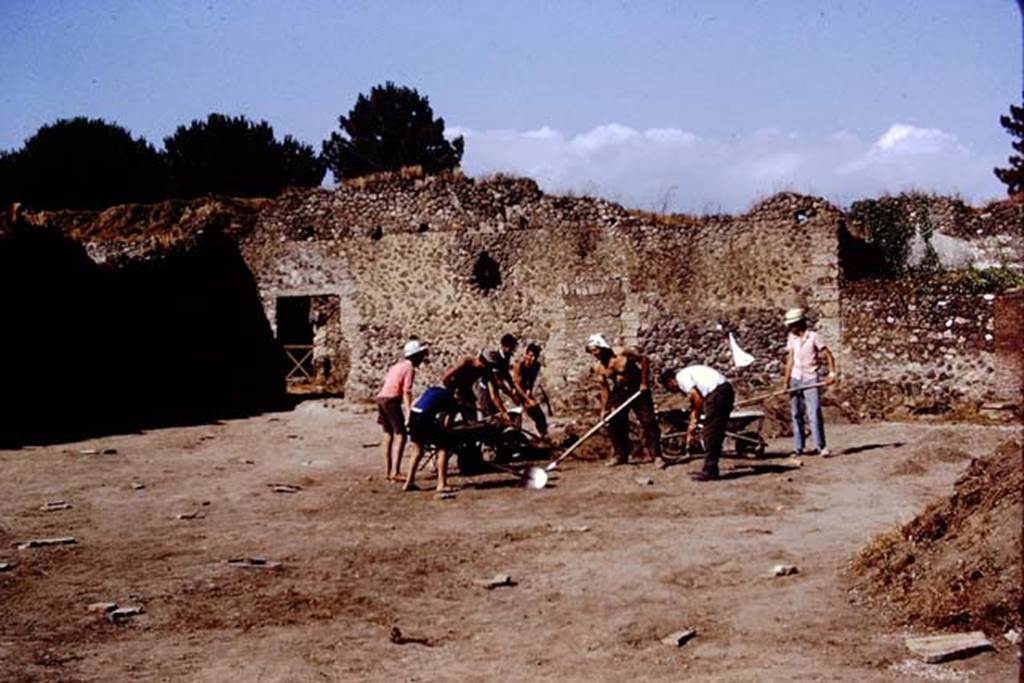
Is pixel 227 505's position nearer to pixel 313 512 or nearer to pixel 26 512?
pixel 313 512

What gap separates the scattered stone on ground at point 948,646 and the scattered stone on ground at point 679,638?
4.11ft

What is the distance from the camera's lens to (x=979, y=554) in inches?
257

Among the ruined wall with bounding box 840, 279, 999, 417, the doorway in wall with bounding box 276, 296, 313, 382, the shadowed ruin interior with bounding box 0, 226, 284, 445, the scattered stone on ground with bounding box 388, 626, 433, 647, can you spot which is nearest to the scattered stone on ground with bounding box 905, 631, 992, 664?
the scattered stone on ground with bounding box 388, 626, 433, 647

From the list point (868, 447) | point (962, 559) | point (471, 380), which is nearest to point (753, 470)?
point (868, 447)

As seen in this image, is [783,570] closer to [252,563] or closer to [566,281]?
[252,563]

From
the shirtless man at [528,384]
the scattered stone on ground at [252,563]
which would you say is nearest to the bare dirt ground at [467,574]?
the scattered stone on ground at [252,563]

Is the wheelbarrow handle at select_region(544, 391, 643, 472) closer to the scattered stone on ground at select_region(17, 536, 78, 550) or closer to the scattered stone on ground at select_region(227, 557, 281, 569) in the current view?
the scattered stone on ground at select_region(227, 557, 281, 569)

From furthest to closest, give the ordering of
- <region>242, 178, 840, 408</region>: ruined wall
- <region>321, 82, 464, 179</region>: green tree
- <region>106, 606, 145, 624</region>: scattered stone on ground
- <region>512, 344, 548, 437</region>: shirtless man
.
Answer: <region>321, 82, 464, 179</region>: green tree, <region>242, 178, 840, 408</region>: ruined wall, <region>512, 344, 548, 437</region>: shirtless man, <region>106, 606, 145, 624</region>: scattered stone on ground

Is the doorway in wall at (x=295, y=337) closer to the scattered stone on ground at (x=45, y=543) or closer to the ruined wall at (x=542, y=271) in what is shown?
the ruined wall at (x=542, y=271)

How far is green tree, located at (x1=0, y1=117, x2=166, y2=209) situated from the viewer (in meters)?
39.6

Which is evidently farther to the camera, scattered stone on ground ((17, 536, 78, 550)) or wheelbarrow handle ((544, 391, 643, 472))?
wheelbarrow handle ((544, 391, 643, 472))

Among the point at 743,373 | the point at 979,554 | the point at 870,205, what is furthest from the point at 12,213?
the point at 979,554

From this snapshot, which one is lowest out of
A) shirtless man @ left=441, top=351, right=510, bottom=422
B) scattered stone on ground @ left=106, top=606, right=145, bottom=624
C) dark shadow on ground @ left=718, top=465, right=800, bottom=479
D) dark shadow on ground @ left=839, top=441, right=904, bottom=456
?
scattered stone on ground @ left=106, top=606, right=145, bottom=624

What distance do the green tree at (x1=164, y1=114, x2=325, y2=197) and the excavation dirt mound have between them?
3874 centimetres
